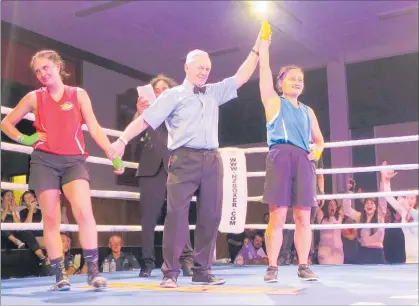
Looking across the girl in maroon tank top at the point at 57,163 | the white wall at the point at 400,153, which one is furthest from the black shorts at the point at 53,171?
the white wall at the point at 400,153

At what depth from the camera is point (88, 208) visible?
229cm

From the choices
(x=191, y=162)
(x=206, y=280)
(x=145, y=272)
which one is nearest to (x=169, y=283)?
(x=206, y=280)

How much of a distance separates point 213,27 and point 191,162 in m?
5.31

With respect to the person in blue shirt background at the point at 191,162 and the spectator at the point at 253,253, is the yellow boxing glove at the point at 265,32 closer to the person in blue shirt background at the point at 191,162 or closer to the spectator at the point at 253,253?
the person in blue shirt background at the point at 191,162

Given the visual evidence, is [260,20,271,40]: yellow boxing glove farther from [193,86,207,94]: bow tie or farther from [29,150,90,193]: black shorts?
[29,150,90,193]: black shorts

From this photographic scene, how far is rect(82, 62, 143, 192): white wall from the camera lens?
816cm

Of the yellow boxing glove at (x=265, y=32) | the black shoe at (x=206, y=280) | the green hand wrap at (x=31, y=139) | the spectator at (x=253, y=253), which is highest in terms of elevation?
the yellow boxing glove at (x=265, y=32)

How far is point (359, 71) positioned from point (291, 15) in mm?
1952

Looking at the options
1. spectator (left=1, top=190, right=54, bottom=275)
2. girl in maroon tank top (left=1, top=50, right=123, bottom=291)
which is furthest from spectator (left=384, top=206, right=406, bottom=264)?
girl in maroon tank top (left=1, top=50, right=123, bottom=291)

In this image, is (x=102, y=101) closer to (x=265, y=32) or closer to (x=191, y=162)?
(x=265, y=32)

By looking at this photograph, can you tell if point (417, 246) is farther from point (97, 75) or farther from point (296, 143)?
point (97, 75)

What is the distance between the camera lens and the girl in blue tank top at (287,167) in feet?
8.38

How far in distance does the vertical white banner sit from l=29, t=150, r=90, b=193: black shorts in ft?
4.27

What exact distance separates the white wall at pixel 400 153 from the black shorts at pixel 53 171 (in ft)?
22.0
